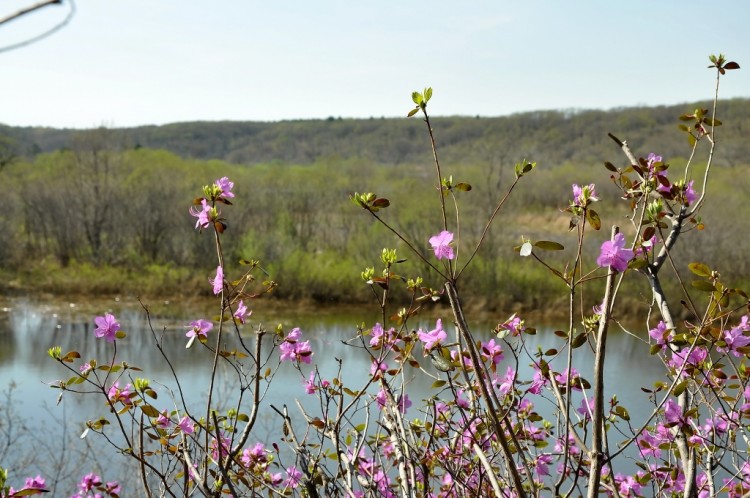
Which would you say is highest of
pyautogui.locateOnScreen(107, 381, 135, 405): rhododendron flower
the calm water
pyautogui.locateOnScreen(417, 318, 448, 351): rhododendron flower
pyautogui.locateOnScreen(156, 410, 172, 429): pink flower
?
pyautogui.locateOnScreen(417, 318, 448, 351): rhododendron flower

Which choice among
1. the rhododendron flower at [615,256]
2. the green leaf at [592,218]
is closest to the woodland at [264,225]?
the green leaf at [592,218]

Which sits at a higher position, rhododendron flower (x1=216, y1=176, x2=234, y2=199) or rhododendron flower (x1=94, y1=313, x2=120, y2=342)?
rhododendron flower (x1=216, y1=176, x2=234, y2=199)

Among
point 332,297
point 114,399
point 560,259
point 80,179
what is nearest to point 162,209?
point 80,179

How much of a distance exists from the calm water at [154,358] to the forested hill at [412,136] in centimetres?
2715

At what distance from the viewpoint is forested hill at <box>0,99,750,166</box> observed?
45.0 m

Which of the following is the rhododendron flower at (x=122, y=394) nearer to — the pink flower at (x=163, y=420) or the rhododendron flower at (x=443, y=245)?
the pink flower at (x=163, y=420)

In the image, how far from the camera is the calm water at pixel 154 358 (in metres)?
7.42

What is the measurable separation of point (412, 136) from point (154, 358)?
164 ft

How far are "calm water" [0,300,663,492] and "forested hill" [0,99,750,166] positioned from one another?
27.2 metres

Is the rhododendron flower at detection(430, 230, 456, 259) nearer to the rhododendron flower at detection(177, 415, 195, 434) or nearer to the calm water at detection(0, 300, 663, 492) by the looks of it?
the rhododendron flower at detection(177, 415, 195, 434)

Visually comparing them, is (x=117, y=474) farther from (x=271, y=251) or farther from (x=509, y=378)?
(x=271, y=251)

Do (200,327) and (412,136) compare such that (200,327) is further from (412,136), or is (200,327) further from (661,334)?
(412,136)

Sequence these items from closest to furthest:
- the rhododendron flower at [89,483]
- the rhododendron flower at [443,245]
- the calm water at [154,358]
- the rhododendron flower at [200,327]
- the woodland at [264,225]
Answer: the rhododendron flower at [443,245] < the rhododendron flower at [200,327] < the rhododendron flower at [89,483] < the calm water at [154,358] < the woodland at [264,225]

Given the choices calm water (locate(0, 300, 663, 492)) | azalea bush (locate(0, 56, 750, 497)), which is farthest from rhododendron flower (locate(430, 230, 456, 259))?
calm water (locate(0, 300, 663, 492))
